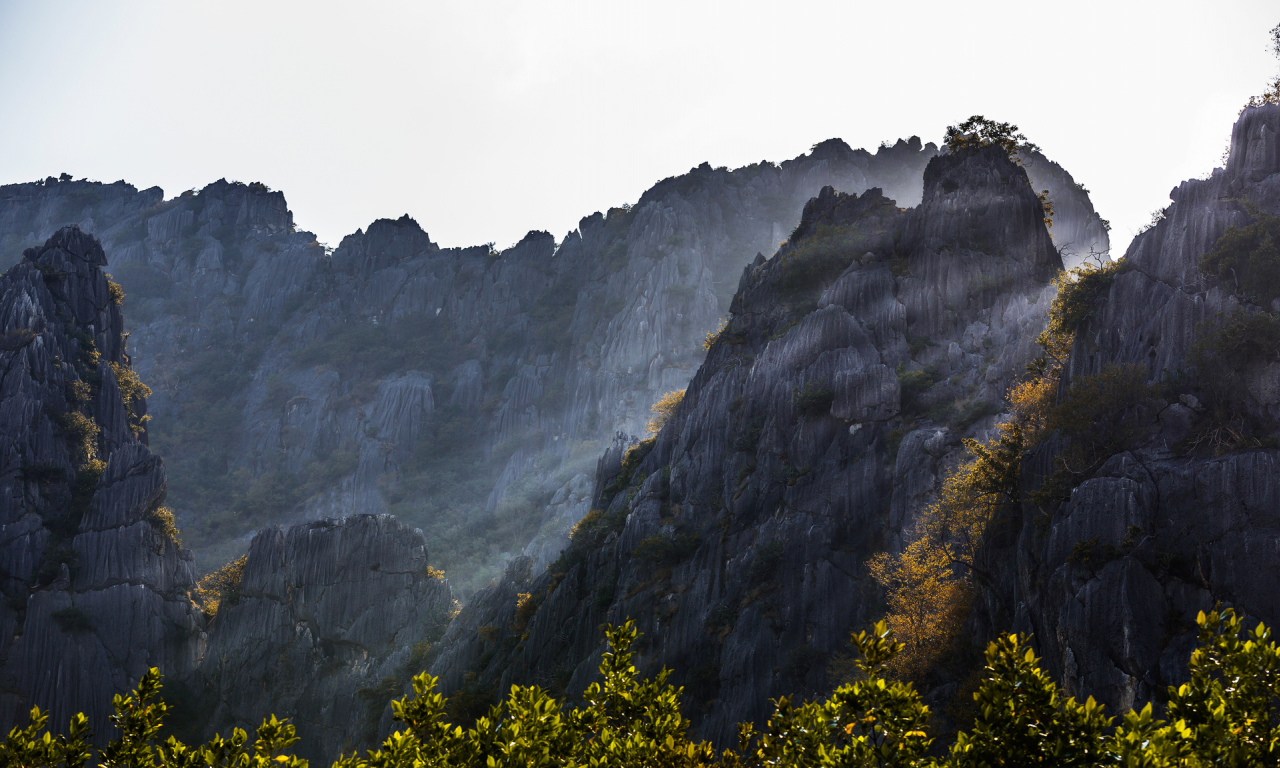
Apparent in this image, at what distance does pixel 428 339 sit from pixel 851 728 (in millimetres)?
110033

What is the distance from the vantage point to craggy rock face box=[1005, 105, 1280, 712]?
18.8 meters

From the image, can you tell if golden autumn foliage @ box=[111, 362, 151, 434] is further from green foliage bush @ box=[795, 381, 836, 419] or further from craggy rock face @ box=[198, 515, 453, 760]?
green foliage bush @ box=[795, 381, 836, 419]

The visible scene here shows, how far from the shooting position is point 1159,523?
20500 millimetres

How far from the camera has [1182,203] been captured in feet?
88.3

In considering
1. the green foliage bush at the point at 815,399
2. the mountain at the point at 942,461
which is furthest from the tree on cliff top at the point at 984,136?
the green foliage bush at the point at 815,399

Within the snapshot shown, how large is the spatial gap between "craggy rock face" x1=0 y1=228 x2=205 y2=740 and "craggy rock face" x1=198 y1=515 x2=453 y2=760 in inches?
161

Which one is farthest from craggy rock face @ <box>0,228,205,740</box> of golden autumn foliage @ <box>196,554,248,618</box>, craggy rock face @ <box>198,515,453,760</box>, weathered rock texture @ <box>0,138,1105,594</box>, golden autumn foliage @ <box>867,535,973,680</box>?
golden autumn foliage @ <box>867,535,973,680</box>

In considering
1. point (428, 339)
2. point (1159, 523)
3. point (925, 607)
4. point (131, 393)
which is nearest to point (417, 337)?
point (428, 339)

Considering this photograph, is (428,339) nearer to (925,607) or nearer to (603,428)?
(603,428)

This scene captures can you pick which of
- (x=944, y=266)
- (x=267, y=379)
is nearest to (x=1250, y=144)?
(x=944, y=266)

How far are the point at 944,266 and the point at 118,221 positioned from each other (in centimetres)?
13893

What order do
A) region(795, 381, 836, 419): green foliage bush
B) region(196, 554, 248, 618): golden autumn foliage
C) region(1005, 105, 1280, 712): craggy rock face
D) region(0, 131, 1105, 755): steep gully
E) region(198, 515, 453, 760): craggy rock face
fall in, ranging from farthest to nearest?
region(196, 554, 248, 618): golden autumn foliage < region(198, 515, 453, 760): craggy rock face < region(795, 381, 836, 419): green foliage bush < region(0, 131, 1105, 755): steep gully < region(1005, 105, 1280, 712): craggy rock face

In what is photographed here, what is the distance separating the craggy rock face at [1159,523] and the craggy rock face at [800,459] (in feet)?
28.5

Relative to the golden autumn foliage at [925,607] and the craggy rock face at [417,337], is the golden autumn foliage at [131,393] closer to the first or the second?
the craggy rock face at [417,337]
